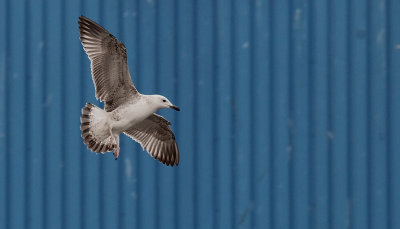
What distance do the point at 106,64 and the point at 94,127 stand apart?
0.39 metres

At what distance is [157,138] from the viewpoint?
7.71 m

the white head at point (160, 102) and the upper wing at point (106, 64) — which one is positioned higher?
the upper wing at point (106, 64)

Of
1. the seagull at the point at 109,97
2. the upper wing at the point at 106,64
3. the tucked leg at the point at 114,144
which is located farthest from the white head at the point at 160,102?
the tucked leg at the point at 114,144

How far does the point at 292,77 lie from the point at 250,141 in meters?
0.50

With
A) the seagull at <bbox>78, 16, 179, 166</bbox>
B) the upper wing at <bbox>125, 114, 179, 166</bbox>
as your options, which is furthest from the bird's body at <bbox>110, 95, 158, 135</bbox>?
the upper wing at <bbox>125, 114, 179, 166</bbox>

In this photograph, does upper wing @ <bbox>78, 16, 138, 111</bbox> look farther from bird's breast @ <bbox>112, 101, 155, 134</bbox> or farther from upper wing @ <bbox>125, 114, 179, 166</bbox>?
upper wing @ <bbox>125, 114, 179, 166</bbox>

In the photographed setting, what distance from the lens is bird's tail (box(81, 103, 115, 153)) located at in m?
7.25

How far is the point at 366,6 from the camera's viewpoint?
7875mm

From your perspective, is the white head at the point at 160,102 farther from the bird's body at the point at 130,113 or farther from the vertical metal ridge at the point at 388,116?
the vertical metal ridge at the point at 388,116

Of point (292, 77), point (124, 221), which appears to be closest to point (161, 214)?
point (124, 221)

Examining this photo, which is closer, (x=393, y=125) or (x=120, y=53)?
(x=120, y=53)

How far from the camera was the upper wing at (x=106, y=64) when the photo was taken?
7238 millimetres

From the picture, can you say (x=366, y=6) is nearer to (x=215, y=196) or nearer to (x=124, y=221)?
(x=215, y=196)

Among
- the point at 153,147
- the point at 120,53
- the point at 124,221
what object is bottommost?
the point at 124,221
